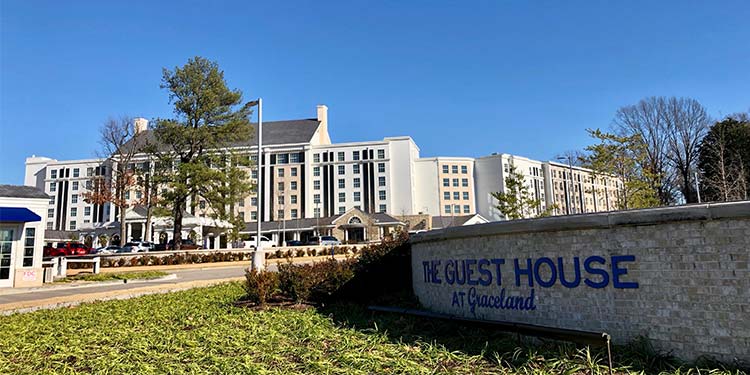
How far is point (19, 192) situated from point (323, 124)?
247 feet

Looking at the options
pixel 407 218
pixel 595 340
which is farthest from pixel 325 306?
pixel 407 218

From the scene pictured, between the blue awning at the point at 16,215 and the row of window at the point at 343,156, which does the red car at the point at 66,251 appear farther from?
the row of window at the point at 343,156

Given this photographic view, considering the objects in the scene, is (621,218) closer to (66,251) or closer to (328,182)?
(66,251)

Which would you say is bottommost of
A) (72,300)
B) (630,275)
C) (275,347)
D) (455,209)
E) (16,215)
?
(275,347)

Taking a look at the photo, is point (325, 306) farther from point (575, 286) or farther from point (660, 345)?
point (660, 345)

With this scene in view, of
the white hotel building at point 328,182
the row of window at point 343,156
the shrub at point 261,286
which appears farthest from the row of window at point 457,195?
the shrub at point 261,286

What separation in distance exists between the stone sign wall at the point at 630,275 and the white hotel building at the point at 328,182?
64.6 meters

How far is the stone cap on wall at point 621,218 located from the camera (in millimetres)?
5405

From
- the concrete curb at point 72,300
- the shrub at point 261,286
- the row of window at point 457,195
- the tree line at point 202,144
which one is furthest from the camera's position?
the row of window at point 457,195

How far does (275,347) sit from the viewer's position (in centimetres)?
709

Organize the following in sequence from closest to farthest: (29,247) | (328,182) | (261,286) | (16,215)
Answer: (261,286)
(16,215)
(29,247)
(328,182)

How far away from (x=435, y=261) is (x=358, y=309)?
6.33ft

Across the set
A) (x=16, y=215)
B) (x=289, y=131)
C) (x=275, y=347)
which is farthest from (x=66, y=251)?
(x=289, y=131)

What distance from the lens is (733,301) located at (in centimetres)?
527
